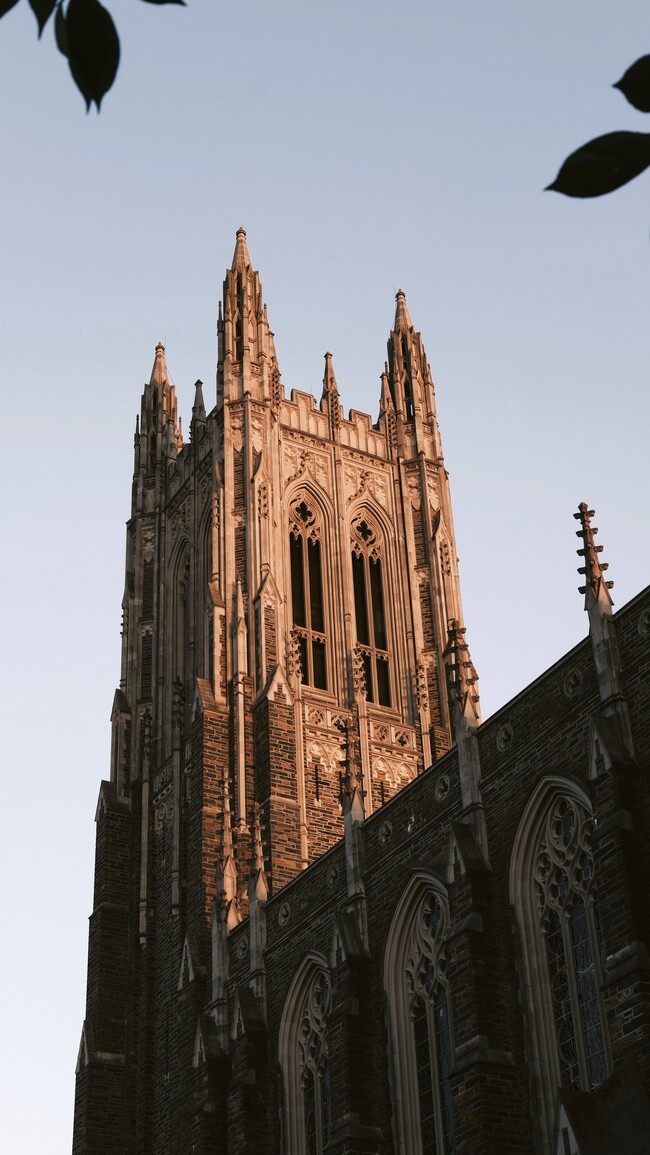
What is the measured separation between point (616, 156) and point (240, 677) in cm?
3409

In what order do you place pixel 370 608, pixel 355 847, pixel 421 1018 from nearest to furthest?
pixel 421 1018 → pixel 355 847 → pixel 370 608

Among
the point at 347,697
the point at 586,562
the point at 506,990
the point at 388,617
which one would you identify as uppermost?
the point at 388,617

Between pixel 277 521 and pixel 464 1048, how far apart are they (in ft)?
72.7

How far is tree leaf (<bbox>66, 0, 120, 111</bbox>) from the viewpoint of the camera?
3344 mm

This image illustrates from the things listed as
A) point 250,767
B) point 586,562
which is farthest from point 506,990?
point 250,767

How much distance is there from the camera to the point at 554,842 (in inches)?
821

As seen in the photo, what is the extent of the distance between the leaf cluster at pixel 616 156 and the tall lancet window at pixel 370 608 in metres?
36.7

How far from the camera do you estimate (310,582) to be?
1614 inches

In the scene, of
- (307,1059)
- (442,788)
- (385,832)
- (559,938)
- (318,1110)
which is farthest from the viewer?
(307,1059)

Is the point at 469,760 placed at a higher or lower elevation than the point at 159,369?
lower

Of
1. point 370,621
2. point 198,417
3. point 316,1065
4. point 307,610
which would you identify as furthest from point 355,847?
point 198,417

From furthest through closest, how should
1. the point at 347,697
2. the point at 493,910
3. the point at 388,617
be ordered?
1. the point at 388,617
2. the point at 347,697
3. the point at 493,910

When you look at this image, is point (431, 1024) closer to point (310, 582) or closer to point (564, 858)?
point (564, 858)

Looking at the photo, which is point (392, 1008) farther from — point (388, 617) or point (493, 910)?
point (388, 617)
